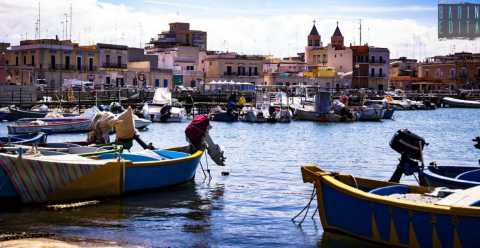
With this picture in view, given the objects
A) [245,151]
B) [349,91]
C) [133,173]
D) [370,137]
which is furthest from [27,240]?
[349,91]

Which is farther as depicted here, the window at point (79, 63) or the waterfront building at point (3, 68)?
the window at point (79, 63)

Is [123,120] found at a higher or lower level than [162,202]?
higher

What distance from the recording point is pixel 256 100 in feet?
243

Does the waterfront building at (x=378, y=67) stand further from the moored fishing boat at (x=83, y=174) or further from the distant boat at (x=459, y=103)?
the moored fishing boat at (x=83, y=174)

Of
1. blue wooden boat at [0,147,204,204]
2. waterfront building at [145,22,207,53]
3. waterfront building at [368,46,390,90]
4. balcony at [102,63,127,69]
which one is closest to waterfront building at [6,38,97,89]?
balcony at [102,63,127,69]

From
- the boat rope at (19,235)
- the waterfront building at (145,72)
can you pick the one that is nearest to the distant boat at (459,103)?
the waterfront building at (145,72)

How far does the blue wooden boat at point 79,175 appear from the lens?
1741 centimetres

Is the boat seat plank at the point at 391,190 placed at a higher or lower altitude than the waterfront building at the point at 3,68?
lower

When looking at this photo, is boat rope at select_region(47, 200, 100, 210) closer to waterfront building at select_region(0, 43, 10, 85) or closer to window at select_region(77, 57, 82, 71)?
waterfront building at select_region(0, 43, 10, 85)

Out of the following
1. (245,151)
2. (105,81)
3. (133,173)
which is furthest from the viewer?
(105,81)

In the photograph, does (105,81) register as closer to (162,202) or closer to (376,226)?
(162,202)

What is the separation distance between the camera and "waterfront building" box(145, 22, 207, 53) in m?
109

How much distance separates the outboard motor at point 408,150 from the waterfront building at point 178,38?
91199 millimetres

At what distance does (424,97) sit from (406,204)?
97245 mm
